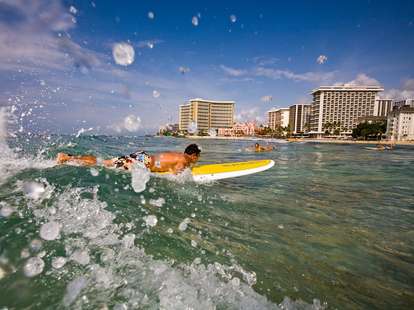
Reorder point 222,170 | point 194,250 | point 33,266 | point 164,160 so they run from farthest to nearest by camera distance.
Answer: point 222,170 < point 164,160 < point 194,250 < point 33,266

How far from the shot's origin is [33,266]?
3.18 metres

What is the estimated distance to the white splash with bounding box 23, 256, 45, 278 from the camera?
3.02m

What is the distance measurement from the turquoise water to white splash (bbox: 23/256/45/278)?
55mm

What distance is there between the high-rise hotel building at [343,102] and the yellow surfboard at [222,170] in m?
179

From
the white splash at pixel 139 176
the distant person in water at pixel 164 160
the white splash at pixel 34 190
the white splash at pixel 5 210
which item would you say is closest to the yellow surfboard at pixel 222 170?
the distant person in water at pixel 164 160

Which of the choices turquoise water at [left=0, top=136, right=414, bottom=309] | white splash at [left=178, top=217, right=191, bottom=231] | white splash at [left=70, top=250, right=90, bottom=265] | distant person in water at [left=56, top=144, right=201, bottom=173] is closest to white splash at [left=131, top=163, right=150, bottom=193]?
distant person in water at [left=56, top=144, right=201, bottom=173]

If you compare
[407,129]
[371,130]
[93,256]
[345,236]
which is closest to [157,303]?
[93,256]


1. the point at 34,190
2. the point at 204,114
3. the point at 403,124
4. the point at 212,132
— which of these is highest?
the point at 204,114

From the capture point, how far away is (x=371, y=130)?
115m

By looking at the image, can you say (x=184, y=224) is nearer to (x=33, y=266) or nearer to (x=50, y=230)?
(x=50, y=230)

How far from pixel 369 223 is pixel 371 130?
128 m

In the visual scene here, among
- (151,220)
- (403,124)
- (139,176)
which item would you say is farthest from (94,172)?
(403,124)

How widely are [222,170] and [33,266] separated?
8379 millimetres

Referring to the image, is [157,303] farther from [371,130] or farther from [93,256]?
[371,130]
